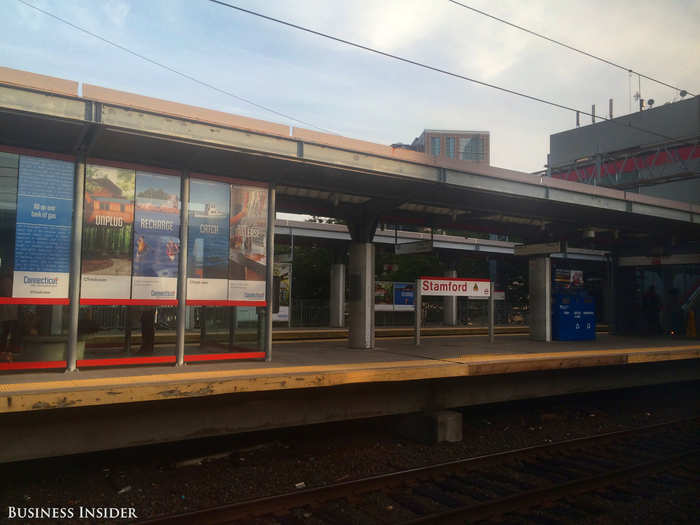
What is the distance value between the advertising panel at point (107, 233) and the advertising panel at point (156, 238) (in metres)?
0.12

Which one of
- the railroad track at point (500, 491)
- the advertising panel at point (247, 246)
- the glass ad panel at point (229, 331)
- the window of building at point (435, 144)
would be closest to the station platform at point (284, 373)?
the glass ad panel at point (229, 331)

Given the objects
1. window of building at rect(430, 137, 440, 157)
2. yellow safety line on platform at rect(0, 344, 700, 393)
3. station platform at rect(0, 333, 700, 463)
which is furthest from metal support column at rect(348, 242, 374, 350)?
window of building at rect(430, 137, 440, 157)

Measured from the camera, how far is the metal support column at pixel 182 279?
846 cm

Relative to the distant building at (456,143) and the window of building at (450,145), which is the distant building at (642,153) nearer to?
the distant building at (456,143)

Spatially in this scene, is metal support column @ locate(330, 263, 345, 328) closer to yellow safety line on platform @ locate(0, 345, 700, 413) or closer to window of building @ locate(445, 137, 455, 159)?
yellow safety line on platform @ locate(0, 345, 700, 413)

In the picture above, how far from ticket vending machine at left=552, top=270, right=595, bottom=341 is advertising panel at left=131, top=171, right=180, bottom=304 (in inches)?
473

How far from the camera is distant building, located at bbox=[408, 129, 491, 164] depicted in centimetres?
10412

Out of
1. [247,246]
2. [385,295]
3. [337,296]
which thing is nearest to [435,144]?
[385,295]

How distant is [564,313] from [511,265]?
926 inches

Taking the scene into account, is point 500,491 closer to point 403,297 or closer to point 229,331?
point 229,331

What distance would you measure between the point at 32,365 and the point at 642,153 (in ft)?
97.3

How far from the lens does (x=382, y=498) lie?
640 cm

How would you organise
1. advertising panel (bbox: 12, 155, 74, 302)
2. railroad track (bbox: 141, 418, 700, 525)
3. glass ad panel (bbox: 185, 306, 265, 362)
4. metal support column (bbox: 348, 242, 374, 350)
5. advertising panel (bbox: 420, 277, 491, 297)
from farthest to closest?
advertising panel (bbox: 420, 277, 491, 297) → metal support column (bbox: 348, 242, 374, 350) → glass ad panel (bbox: 185, 306, 265, 362) → advertising panel (bbox: 12, 155, 74, 302) → railroad track (bbox: 141, 418, 700, 525)

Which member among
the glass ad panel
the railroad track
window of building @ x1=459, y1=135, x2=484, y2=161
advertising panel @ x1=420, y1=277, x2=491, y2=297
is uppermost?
window of building @ x1=459, y1=135, x2=484, y2=161
